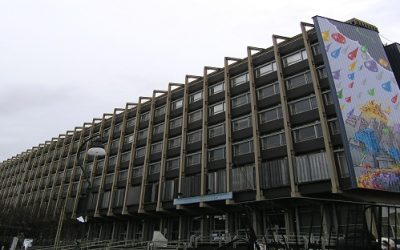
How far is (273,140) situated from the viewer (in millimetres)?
36344

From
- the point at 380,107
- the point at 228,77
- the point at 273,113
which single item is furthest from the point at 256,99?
the point at 380,107

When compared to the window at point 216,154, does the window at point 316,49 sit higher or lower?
higher

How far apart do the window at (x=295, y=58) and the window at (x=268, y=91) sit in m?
2.54

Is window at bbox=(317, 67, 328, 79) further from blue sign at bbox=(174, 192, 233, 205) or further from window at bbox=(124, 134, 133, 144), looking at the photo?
window at bbox=(124, 134, 133, 144)

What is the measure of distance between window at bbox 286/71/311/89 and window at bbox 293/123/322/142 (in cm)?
494

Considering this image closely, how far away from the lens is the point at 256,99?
39594mm

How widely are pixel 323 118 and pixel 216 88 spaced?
16120mm

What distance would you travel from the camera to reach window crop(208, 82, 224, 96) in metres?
44.6

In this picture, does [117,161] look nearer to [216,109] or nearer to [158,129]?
[158,129]

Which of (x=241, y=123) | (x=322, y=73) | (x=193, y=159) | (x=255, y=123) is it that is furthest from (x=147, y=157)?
(x=322, y=73)

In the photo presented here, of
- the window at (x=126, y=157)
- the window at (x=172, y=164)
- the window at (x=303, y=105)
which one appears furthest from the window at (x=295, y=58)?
the window at (x=126, y=157)

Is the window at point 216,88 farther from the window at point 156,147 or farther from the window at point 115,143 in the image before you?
the window at point 115,143

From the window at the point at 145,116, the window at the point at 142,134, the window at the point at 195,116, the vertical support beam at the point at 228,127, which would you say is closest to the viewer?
the vertical support beam at the point at 228,127

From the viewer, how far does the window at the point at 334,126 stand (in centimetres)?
3199
